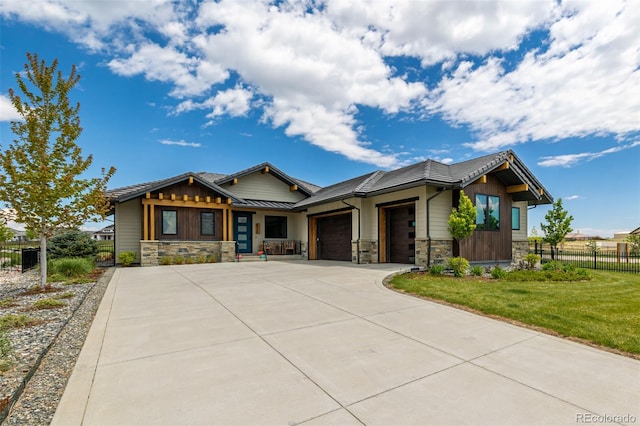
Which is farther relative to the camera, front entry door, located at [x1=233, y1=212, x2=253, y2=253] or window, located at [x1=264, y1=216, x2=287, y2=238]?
window, located at [x1=264, y1=216, x2=287, y2=238]

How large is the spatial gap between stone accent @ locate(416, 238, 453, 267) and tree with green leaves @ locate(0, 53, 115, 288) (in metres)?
11.0

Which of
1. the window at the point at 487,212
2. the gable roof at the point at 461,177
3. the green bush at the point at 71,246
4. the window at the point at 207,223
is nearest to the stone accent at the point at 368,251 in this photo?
the gable roof at the point at 461,177

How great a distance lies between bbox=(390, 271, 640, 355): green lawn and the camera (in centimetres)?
437

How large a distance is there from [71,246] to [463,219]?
16.4 metres

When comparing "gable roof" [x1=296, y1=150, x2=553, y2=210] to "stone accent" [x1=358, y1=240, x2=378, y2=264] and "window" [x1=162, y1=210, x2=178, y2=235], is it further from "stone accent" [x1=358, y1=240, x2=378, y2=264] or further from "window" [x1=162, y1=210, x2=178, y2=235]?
"window" [x1=162, y1=210, x2=178, y2=235]

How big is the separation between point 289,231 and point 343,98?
8.82 metres

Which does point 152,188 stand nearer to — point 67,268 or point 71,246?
point 71,246

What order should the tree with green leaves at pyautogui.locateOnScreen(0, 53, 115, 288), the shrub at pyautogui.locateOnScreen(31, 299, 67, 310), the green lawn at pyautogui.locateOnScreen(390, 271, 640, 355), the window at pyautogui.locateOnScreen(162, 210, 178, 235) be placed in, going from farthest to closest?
the window at pyautogui.locateOnScreen(162, 210, 178, 235)
the tree with green leaves at pyautogui.locateOnScreen(0, 53, 115, 288)
the shrub at pyautogui.locateOnScreen(31, 299, 67, 310)
the green lawn at pyautogui.locateOnScreen(390, 271, 640, 355)

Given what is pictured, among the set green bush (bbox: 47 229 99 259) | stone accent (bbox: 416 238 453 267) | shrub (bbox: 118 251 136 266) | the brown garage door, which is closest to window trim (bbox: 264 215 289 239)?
the brown garage door

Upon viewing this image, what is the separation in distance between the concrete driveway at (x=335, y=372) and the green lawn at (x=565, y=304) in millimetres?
560

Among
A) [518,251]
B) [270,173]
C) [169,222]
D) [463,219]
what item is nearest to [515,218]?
[518,251]

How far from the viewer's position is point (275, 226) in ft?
64.3

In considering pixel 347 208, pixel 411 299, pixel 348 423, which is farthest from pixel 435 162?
pixel 348 423

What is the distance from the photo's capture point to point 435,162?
14492 millimetres
